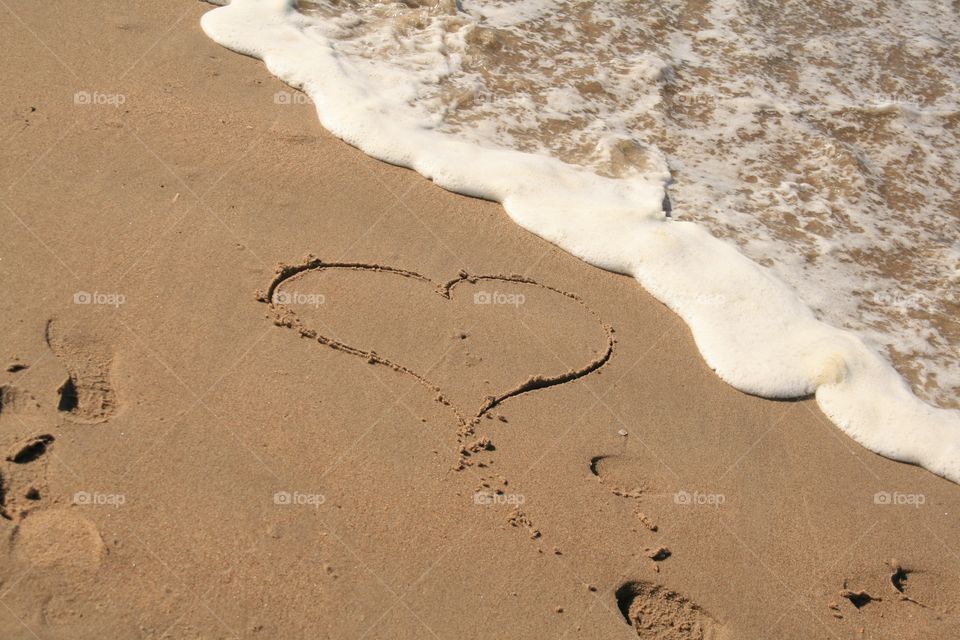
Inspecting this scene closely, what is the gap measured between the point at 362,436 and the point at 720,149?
3.54 m

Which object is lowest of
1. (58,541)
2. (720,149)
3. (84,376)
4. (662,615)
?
(662,615)

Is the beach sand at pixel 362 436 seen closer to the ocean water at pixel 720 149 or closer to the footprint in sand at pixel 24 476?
the footprint in sand at pixel 24 476

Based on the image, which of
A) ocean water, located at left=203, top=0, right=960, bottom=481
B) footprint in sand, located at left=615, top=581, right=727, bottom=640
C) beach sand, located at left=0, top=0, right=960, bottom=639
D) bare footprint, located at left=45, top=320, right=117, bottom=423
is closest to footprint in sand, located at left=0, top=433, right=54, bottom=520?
beach sand, located at left=0, top=0, right=960, bottom=639

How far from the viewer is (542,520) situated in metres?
3.46

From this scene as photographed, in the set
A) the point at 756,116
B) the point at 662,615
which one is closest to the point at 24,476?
the point at 662,615

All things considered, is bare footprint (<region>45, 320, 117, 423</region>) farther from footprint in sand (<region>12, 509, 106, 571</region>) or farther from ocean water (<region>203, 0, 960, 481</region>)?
ocean water (<region>203, 0, 960, 481</region>)

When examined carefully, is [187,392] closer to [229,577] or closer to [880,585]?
[229,577]

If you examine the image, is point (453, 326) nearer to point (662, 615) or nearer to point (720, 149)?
point (662, 615)

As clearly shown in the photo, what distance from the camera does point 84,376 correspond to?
351 centimetres

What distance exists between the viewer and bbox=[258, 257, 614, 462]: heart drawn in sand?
12.9 feet

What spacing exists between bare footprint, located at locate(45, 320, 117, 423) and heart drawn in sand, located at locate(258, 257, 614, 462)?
2.54 feet

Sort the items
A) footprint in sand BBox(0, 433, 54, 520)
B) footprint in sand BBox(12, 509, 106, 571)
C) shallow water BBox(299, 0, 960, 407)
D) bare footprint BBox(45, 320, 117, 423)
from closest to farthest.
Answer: footprint in sand BBox(12, 509, 106, 571), footprint in sand BBox(0, 433, 54, 520), bare footprint BBox(45, 320, 117, 423), shallow water BBox(299, 0, 960, 407)

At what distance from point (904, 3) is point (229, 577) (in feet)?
25.6

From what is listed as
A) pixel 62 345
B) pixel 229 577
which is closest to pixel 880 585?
pixel 229 577
